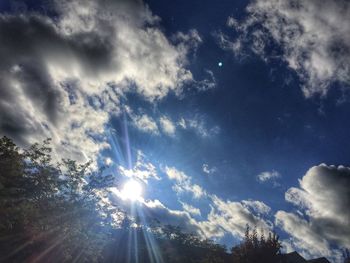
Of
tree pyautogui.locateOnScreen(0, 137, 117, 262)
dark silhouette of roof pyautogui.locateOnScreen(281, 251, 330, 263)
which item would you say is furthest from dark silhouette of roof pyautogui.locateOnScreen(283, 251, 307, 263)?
tree pyautogui.locateOnScreen(0, 137, 117, 262)

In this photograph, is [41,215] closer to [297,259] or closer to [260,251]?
[260,251]

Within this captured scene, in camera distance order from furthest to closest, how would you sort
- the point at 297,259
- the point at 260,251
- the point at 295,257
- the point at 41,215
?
the point at 295,257 → the point at 297,259 → the point at 41,215 → the point at 260,251

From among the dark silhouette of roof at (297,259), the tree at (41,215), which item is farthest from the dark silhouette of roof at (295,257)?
the tree at (41,215)

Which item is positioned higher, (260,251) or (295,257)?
(295,257)

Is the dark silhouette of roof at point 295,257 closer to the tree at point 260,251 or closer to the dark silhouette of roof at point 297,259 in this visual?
the dark silhouette of roof at point 297,259

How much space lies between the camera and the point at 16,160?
73.7 feet

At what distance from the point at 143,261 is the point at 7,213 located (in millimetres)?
25585

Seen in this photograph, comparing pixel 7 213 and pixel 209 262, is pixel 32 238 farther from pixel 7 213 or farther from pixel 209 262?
pixel 209 262

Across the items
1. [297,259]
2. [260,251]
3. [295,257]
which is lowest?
[260,251]

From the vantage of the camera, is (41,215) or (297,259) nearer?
(41,215)

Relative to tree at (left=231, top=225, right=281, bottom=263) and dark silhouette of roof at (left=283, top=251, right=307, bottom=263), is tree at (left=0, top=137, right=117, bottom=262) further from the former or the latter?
dark silhouette of roof at (left=283, top=251, right=307, bottom=263)

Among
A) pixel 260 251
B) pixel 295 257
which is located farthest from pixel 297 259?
pixel 260 251

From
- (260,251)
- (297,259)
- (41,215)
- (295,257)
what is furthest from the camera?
(295,257)

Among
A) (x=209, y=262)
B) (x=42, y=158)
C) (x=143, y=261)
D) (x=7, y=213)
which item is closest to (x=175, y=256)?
(x=143, y=261)
